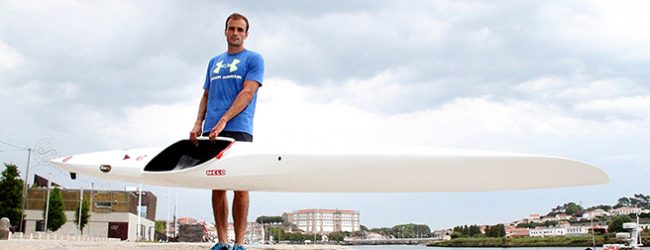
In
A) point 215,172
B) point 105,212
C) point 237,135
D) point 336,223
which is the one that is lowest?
point 336,223

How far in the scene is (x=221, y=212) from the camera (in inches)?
151

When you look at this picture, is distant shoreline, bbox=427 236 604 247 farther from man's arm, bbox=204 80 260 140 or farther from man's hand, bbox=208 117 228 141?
man's hand, bbox=208 117 228 141

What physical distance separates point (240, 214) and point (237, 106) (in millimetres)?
735

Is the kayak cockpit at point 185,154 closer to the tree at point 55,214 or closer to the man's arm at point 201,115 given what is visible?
the man's arm at point 201,115

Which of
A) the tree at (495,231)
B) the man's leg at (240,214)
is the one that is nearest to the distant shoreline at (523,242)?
the tree at (495,231)

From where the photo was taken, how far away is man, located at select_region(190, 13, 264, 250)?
12.2 feet

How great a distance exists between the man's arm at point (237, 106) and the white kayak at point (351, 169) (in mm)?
133

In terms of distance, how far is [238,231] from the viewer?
372 cm

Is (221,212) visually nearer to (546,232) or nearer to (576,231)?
(546,232)

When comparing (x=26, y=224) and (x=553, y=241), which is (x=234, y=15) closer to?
(x=553, y=241)

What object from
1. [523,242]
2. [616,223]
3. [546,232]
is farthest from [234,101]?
[616,223]

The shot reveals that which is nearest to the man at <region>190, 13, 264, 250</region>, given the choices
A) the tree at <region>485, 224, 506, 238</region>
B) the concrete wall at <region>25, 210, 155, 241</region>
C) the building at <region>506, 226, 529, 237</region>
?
the tree at <region>485, 224, 506, 238</region>

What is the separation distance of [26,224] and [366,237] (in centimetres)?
4841

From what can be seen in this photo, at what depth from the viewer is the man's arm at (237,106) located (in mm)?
3596
